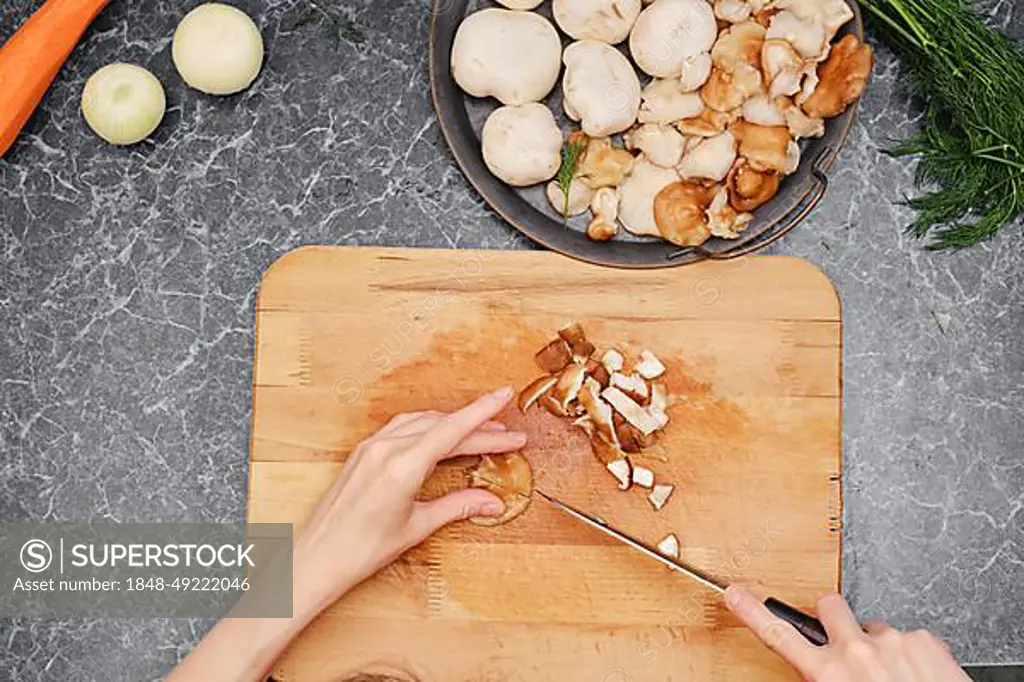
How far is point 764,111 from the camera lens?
1.49 meters

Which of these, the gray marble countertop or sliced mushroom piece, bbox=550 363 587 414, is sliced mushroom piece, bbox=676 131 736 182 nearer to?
the gray marble countertop

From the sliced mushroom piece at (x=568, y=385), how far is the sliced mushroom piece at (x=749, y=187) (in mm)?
328

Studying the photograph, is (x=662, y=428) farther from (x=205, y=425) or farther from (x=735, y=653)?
(x=205, y=425)

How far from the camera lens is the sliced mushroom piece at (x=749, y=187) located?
58.3 inches

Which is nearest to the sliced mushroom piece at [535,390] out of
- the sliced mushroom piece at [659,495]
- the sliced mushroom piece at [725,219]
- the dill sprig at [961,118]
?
the sliced mushroom piece at [659,495]

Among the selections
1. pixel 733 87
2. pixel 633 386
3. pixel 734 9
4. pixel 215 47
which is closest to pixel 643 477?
pixel 633 386

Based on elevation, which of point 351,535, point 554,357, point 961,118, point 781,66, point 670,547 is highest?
point 781,66

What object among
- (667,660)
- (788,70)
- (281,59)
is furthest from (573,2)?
(667,660)

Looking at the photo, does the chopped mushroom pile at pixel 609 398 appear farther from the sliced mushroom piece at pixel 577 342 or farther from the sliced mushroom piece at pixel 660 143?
the sliced mushroom piece at pixel 660 143

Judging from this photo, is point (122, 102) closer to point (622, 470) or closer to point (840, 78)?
point (622, 470)

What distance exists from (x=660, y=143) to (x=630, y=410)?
39 cm

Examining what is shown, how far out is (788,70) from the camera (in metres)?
1.46

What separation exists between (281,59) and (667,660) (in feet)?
3.53

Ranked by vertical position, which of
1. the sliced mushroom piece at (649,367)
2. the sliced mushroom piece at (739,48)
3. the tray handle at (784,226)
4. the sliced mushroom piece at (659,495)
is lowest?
the sliced mushroom piece at (659,495)
